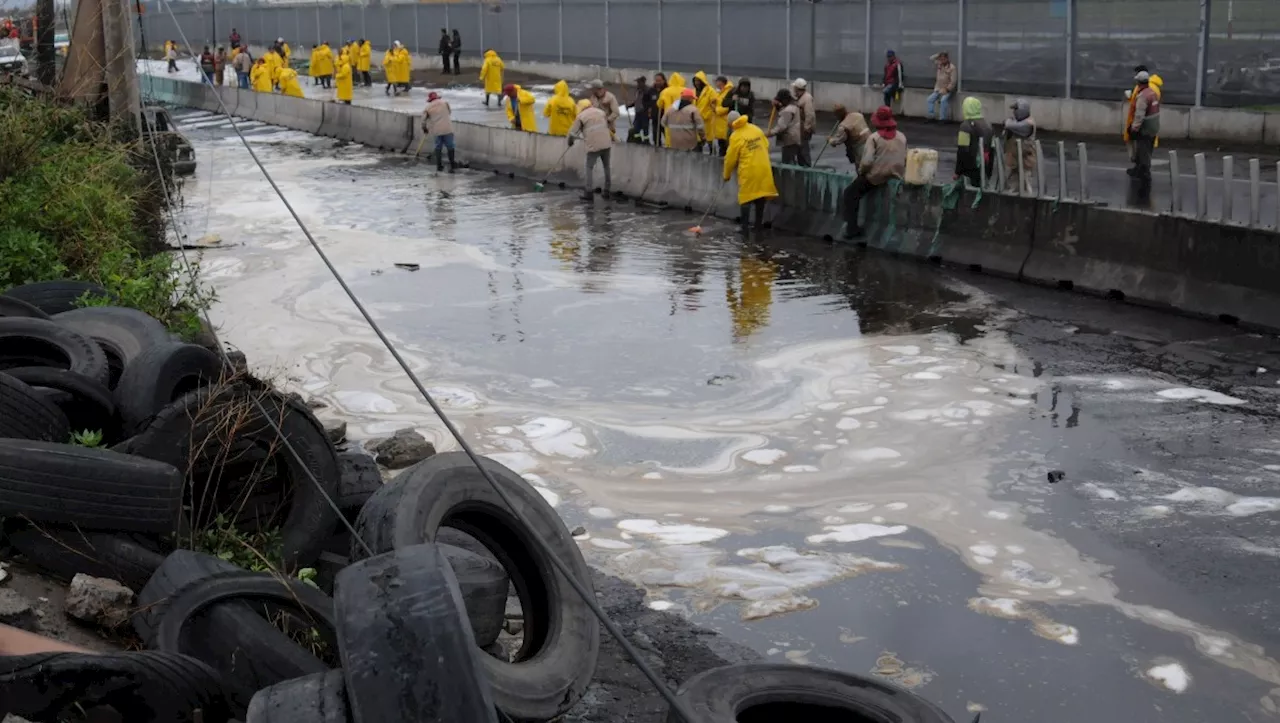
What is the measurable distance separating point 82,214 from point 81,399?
24.5ft

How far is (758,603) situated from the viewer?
26.9 feet

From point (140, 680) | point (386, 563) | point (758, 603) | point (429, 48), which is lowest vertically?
point (758, 603)

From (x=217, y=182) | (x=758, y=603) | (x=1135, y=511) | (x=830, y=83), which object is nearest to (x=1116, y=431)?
(x=1135, y=511)

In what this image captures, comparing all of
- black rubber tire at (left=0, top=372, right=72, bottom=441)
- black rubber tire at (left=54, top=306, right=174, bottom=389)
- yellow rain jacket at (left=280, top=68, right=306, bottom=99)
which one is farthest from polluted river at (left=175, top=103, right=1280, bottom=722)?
yellow rain jacket at (left=280, top=68, right=306, bottom=99)

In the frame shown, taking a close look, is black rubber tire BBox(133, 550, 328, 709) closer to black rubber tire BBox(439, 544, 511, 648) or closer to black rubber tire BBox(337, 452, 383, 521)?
black rubber tire BBox(439, 544, 511, 648)

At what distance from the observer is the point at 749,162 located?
21.3m

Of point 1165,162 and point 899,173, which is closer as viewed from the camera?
point 899,173

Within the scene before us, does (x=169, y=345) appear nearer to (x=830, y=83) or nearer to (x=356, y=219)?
(x=356, y=219)

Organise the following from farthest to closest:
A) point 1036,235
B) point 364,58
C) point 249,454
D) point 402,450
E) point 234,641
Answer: point 364,58 → point 1036,235 → point 402,450 → point 249,454 → point 234,641

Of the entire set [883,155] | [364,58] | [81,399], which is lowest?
[81,399]

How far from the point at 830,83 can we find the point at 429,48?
Answer: 104 feet

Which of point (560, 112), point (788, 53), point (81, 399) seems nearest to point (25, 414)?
point (81, 399)

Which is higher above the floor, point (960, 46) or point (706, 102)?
point (960, 46)

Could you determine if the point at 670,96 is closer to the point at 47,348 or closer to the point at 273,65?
the point at 47,348
